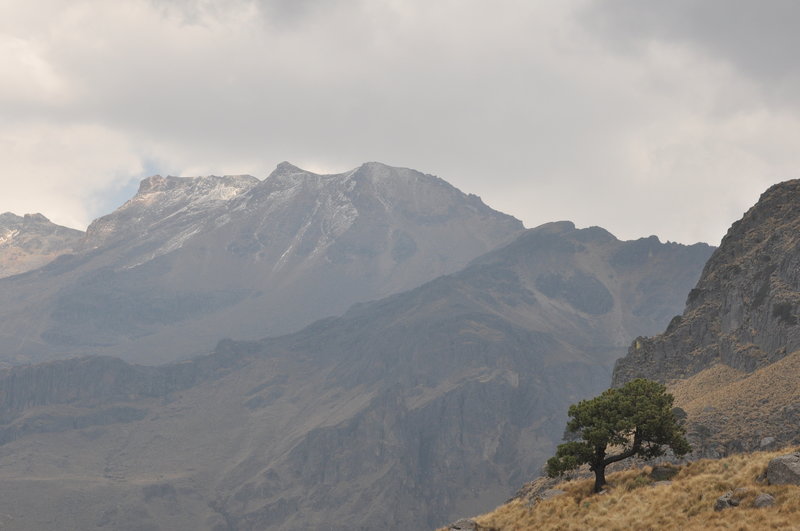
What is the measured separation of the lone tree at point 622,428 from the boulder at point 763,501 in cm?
1458

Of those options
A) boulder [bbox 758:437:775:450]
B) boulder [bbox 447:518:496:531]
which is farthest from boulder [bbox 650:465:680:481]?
boulder [bbox 758:437:775:450]

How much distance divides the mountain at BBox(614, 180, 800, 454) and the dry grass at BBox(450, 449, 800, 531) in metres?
49.9

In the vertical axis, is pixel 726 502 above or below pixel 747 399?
below

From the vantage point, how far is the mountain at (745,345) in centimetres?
12656

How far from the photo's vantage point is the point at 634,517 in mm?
65688

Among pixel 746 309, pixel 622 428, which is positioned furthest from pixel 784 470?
pixel 746 309

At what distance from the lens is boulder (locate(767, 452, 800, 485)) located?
2452 inches

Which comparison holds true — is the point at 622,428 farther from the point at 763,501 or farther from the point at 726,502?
the point at 763,501

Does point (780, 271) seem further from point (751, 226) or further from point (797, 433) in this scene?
point (797, 433)

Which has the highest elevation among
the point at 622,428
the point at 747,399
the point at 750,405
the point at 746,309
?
the point at 746,309

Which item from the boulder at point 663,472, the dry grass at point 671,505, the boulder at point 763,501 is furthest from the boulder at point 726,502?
the boulder at point 663,472

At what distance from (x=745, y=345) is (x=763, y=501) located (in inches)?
4274

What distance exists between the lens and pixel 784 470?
63.0m

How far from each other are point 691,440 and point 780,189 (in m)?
84.0
